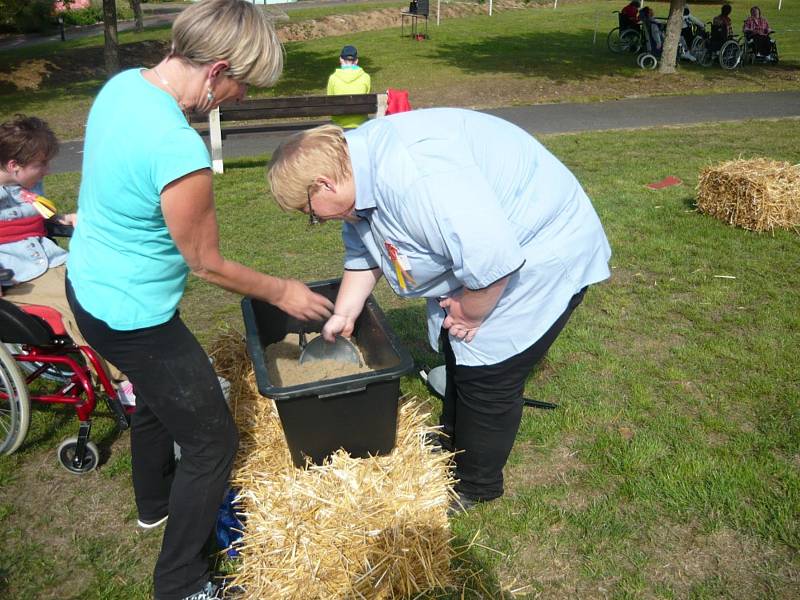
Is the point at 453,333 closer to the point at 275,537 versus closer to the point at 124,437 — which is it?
the point at 275,537

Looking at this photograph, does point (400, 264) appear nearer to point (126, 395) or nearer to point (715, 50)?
point (126, 395)

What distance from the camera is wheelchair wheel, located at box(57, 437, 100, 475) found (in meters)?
3.32

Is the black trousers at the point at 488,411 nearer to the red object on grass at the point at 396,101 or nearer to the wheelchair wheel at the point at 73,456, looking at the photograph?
the wheelchair wheel at the point at 73,456

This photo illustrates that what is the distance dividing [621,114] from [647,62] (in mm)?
8544

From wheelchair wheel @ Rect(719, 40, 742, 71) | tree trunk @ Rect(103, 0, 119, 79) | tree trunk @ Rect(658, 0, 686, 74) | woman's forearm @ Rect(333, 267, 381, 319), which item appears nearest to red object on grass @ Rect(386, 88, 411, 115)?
woman's forearm @ Rect(333, 267, 381, 319)

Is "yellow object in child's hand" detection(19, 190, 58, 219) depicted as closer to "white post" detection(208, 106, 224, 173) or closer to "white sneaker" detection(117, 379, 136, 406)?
"white sneaker" detection(117, 379, 136, 406)

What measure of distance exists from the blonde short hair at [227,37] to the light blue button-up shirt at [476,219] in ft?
1.40

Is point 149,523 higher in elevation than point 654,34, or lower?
lower

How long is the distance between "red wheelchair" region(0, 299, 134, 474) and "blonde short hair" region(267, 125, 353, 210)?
1.69m

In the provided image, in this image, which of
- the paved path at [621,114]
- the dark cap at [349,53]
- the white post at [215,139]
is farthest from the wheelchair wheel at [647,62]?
the white post at [215,139]

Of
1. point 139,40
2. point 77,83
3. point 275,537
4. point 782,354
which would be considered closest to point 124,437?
point 275,537

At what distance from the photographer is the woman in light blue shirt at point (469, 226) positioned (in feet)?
6.77

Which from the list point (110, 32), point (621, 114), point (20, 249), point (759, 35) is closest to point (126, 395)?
point (20, 249)

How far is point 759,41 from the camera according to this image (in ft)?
65.9
